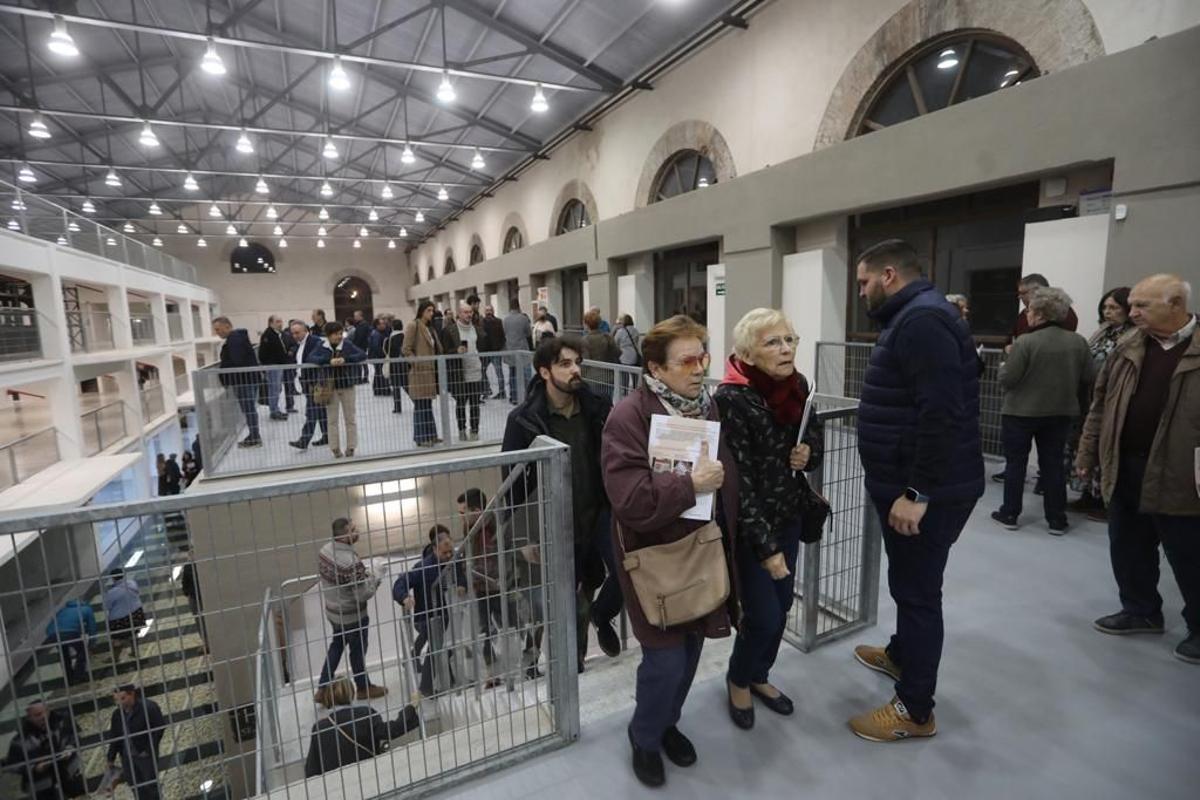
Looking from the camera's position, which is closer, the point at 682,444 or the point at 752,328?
the point at 682,444

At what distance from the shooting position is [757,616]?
7.03 ft

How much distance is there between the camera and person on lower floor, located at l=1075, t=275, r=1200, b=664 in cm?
240

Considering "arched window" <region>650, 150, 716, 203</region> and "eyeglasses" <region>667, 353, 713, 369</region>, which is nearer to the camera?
"eyeglasses" <region>667, 353, 713, 369</region>

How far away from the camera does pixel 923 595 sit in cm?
212

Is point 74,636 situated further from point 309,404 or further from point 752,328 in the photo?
point 309,404

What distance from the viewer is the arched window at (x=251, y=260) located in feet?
95.2

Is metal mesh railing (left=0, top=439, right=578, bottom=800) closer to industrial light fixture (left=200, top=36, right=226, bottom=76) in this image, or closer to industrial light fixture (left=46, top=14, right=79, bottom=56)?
industrial light fixture (left=46, top=14, right=79, bottom=56)

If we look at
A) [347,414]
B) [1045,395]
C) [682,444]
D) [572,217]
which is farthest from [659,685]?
[572,217]

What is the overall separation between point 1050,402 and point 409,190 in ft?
69.7

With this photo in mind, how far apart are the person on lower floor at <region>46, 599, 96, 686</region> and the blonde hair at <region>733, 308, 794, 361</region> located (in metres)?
1.97

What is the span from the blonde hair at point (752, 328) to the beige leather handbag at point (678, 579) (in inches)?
24.7

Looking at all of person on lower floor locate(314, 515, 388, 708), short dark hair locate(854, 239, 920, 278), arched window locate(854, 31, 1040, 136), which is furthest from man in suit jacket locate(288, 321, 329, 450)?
arched window locate(854, 31, 1040, 136)

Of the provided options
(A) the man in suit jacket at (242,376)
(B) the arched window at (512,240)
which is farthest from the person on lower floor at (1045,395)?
(B) the arched window at (512,240)

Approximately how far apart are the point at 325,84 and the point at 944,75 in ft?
40.7
